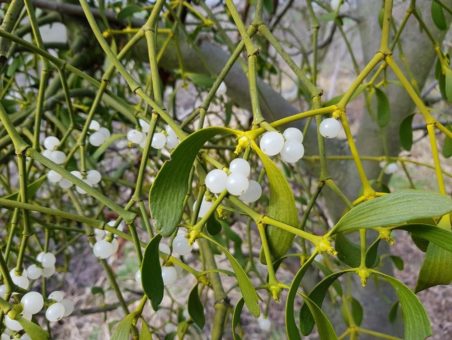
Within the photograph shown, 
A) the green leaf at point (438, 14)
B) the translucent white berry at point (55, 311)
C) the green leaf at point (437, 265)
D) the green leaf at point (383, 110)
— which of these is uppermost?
the green leaf at point (438, 14)

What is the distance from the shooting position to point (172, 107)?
3.40 ft

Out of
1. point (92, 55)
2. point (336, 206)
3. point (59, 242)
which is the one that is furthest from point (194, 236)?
point (59, 242)

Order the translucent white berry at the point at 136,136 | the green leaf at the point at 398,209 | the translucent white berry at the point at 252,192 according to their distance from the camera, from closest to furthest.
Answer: the green leaf at the point at 398,209, the translucent white berry at the point at 252,192, the translucent white berry at the point at 136,136

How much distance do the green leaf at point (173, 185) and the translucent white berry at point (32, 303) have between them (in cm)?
17

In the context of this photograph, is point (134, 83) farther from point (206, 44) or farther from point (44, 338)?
point (206, 44)

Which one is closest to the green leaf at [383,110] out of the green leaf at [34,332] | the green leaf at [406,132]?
the green leaf at [406,132]

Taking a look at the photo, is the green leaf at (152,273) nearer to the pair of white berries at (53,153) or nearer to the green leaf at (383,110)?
the pair of white berries at (53,153)

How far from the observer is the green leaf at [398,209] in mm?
254

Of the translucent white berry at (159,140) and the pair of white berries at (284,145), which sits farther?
the translucent white berry at (159,140)

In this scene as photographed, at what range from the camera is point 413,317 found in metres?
0.30

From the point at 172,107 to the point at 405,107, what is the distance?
1.59 feet

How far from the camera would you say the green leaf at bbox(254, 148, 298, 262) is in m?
0.29

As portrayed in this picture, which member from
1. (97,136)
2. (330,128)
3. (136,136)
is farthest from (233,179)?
(97,136)

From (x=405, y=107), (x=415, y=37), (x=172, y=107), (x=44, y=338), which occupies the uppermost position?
(x=415, y=37)
